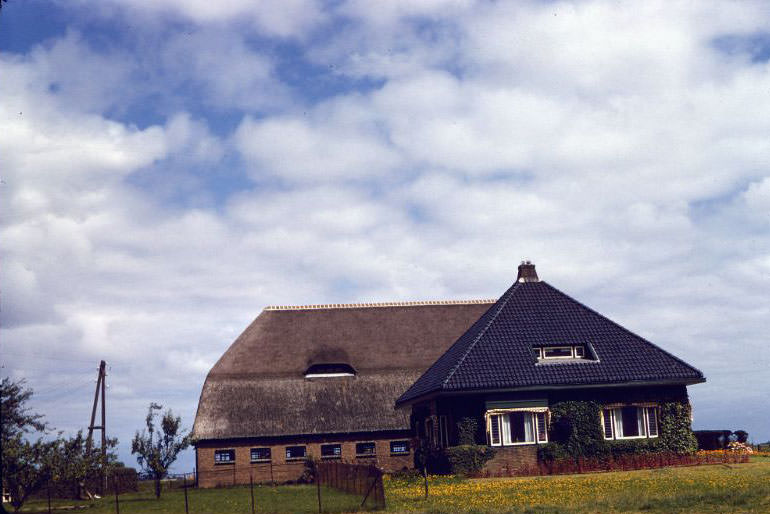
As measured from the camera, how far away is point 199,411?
1861 inches

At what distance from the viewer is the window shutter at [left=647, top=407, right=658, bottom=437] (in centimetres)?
3844

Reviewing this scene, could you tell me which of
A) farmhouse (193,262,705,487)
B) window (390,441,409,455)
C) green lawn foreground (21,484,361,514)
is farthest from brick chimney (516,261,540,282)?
green lawn foreground (21,484,361,514)

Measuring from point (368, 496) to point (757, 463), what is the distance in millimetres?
18078

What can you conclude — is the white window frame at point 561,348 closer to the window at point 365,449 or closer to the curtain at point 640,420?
the curtain at point 640,420

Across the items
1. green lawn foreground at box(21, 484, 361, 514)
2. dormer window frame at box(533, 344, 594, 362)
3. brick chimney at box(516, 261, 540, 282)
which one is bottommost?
green lawn foreground at box(21, 484, 361, 514)

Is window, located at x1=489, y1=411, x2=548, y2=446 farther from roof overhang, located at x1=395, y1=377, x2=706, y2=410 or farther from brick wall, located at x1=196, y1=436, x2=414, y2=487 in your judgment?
brick wall, located at x1=196, y1=436, x2=414, y2=487

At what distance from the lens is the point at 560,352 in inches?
1565

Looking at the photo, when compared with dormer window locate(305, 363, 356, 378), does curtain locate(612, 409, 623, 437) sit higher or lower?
lower

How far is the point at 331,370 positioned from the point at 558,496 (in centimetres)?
2732

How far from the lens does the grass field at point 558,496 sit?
859 inches

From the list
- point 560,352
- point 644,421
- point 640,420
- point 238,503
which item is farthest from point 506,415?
point 238,503

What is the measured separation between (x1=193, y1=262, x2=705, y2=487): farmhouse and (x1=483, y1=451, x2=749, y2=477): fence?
745mm

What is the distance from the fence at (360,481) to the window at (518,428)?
769 cm

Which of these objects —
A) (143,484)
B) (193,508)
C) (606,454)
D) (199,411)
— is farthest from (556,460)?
(143,484)
